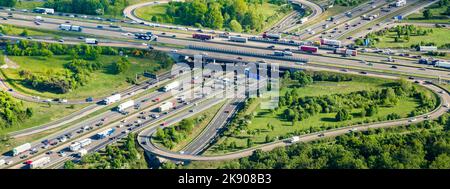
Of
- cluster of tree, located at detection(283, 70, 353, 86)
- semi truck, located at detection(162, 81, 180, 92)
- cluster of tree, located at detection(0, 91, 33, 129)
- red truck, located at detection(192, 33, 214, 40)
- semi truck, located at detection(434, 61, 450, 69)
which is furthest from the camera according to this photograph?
red truck, located at detection(192, 33, 214, 40)

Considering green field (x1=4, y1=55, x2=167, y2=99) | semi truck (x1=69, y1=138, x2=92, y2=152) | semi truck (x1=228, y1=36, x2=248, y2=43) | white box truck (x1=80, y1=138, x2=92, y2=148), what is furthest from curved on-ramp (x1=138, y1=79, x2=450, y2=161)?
semi truck (x1=228, y1=36, x2=248, y2=43)

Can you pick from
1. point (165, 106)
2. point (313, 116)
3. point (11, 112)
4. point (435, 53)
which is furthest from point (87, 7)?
point (435, 53)

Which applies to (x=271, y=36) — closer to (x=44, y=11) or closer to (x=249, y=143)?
(x=249, y=143)

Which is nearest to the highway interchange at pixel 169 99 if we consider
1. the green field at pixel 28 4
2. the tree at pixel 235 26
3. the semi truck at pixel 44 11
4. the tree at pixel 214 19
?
the semi truck at pixel 44 11

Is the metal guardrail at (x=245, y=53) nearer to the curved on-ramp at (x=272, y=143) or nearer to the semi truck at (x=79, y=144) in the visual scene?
the curved on-ramp at (x=272, y=143)

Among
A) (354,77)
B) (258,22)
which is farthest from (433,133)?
(258,22)

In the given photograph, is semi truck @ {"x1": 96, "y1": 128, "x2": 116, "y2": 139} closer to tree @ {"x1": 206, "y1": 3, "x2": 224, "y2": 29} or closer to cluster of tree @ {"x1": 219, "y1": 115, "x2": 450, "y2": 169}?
cluster of tree @ {"x1": 219, "y1": 115, "x2": 450, "y2": 169}
